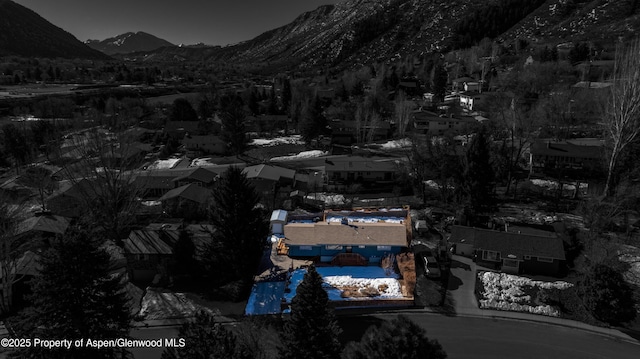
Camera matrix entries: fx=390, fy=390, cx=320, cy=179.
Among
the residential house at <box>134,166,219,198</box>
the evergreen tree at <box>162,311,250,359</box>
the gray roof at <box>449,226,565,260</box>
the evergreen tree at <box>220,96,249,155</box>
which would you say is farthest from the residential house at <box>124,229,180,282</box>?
the evergreen tree at <box>220,96,249,155</box>

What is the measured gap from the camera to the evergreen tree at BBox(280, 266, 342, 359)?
15.3m

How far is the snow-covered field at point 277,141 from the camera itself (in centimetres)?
7247

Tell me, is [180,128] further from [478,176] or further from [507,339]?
[507,339]

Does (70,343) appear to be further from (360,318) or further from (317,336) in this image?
Answer: (360,318)

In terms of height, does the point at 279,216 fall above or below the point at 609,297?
above

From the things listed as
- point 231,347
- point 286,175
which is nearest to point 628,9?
point 286,175

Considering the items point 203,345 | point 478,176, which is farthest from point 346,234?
point 203,345

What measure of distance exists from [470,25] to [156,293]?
523ft

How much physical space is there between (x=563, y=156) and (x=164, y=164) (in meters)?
57.0

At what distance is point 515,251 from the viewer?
28.7 m

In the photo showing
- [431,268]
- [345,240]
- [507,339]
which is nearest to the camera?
[507,339]

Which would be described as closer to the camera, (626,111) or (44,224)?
(44,224)

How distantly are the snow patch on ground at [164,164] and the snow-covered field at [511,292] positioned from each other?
160ft

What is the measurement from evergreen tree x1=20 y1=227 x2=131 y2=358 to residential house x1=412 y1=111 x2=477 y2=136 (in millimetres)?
59635
